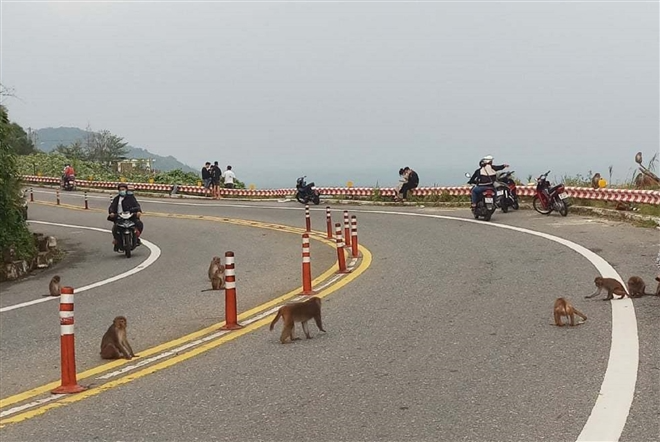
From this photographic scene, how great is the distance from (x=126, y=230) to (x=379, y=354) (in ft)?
39.3

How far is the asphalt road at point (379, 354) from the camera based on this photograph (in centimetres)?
544

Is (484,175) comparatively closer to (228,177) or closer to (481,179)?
(481,179)

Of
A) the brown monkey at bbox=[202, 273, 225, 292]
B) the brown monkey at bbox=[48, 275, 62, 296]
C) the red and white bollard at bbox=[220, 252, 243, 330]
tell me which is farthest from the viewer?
the brown monkey at bbox=[48, 275, 62, 296]

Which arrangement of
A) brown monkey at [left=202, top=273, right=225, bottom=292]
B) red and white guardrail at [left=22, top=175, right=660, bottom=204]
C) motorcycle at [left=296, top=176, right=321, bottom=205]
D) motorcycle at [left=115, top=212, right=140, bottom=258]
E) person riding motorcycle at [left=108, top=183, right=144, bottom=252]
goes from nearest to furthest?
brown monkey at [left=202, top=273, right=225, bottom=292] < motorcycle at [left=115, top=212, right=140, bottom=258] < person riding motorcycle at [left=108, top=183, right=144, bottom=252] < red and white guardrail at [left=22, top=175, right=660, bottom=204] < motorcycle at [left=296, top=176, right=321, bottom=205]

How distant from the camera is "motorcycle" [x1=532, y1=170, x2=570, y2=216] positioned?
830 inches

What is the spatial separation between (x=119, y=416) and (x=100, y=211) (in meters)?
28.8

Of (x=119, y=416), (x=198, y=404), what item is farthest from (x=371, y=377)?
(x=119, y=416)

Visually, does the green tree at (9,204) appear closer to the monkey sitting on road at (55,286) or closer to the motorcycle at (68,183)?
the monkey sitting on road at (55,286)

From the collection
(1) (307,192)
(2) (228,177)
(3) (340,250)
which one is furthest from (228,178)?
(3) (340,250)

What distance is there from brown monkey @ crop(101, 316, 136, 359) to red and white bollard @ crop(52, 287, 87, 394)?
105 cm

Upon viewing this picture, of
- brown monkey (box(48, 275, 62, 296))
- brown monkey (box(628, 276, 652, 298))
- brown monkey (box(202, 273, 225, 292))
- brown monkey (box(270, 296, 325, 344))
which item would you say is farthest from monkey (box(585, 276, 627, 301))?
brown monkey (box(48, 275, 62, 296))

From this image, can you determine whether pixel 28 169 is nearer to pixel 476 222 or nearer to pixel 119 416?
pixel 476 222

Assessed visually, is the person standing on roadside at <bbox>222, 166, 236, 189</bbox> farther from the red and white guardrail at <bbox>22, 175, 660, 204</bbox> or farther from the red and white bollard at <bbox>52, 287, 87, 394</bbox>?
the red and white bollard at <bbox>52, 287, 87, 394</bbox>

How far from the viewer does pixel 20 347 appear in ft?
29.7
